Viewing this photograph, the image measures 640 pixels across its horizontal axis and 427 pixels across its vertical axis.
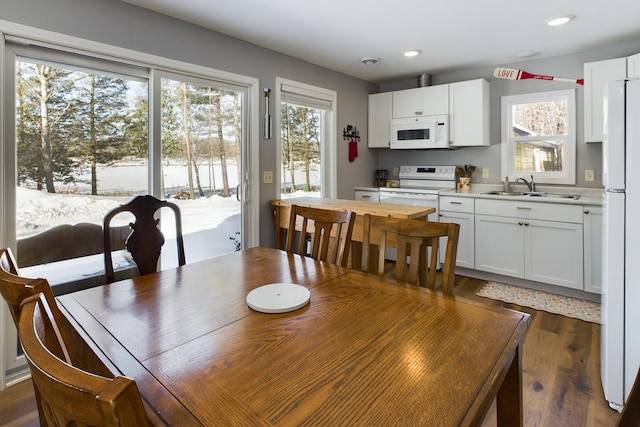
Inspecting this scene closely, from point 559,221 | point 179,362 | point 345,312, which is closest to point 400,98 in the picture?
point 559,221

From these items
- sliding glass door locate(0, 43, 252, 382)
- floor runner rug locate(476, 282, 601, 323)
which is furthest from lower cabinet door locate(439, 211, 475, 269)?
sliding glass door locate(0, 43, 252, 382)

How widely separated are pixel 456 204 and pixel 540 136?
3.71 feet

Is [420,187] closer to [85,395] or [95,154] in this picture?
[95,154]

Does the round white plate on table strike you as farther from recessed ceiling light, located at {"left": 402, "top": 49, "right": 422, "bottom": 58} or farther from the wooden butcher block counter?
recessed ceiling light, located at {"left": 402, "top": 49, "right": 422, "bottom": 58}

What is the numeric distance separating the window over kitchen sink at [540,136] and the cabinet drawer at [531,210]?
625mm

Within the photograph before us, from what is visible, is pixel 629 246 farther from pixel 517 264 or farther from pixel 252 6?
pixel 252 6

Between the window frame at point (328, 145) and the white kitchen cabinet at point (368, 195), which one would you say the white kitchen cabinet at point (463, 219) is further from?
the window frame at point (328, 145)

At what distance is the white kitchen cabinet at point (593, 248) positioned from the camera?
2.98 m

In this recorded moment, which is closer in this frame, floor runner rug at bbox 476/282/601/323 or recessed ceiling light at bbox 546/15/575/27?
recessed ceiling light at bbox 546/15/575/27

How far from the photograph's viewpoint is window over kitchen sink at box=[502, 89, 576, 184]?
3559mm

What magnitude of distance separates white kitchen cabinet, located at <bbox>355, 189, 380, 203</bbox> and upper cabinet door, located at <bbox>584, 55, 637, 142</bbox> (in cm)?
208

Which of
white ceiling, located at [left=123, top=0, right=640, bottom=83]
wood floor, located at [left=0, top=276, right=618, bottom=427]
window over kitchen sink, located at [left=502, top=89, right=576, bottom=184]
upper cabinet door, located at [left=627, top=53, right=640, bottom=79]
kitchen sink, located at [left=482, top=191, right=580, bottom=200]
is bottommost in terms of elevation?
wood floor, located at [left=0, top=276, right=618, bottom=427]

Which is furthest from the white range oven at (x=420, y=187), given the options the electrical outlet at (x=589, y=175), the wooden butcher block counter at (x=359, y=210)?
the electrical outlet at (x=589, y=175)

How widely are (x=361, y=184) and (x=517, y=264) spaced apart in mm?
1990
